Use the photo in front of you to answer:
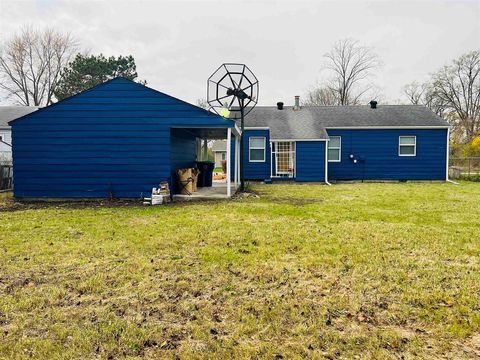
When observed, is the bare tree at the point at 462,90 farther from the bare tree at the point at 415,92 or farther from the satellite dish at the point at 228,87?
the satellite dish at the point at 228,87

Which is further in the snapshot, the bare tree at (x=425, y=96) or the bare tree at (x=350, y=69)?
the bare tree at (x=425, y=96)

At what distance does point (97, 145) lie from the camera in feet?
32.2

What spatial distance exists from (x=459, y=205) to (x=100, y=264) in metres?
8.36

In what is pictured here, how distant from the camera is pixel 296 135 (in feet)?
53.0

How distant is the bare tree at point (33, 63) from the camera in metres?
30.5

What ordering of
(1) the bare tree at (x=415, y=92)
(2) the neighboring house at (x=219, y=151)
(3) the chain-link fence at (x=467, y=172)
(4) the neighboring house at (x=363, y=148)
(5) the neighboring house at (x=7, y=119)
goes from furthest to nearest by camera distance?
(2) the neighboring house at (x=219, y=151)
(1) the bare tree at (x=415, y=92)
(5) the neighboring house at (x=7, y=119)
(3) the chain-link fence at (x=467, y=172)
(4) the neighboring house at (x=363, y=148)

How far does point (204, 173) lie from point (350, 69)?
26.7 metres

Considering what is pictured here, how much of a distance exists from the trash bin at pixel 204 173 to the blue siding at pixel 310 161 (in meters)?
4.52

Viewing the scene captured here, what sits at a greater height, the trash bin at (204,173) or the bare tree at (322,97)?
the bare tree at (322,97)

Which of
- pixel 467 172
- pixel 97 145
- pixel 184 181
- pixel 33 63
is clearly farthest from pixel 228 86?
pixel 33 63

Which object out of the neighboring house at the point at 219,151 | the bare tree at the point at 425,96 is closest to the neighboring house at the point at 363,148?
the bare tree at the point at 425,96

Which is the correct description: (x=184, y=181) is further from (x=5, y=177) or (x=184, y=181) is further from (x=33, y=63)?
A: (x=33, y=63)

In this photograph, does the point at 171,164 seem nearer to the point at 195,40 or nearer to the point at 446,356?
the point at 446,356

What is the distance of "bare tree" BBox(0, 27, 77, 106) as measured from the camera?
30.5 meters
